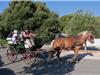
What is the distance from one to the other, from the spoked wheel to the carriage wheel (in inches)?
26.2

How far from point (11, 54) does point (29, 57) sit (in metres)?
1.27

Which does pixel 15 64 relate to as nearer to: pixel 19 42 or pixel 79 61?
pixel 19 42

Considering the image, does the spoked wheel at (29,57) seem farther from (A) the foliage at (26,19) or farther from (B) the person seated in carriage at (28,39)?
(A) the foliage at (26,19)

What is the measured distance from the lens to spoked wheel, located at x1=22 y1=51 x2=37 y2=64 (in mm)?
17522

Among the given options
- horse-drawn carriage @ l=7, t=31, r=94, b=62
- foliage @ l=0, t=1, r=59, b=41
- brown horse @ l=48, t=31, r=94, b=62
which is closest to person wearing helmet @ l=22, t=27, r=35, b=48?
horse-drawn carriage @ l=7, t=31, r=94, b=62

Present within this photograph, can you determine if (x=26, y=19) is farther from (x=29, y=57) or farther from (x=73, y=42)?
(x=73, y=42)

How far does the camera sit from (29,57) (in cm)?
1756

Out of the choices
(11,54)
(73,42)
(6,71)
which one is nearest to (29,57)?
(11,54)

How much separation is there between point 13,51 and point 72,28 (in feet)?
29.4

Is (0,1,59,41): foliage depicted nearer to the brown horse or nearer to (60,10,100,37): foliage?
(60,10,100,37): foliage

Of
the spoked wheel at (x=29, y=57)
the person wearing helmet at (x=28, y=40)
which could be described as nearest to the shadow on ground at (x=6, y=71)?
the spoked wheel at (x=29, y=57)

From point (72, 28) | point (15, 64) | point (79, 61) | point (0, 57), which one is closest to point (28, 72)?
point (15, 64)

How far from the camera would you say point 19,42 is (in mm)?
18281

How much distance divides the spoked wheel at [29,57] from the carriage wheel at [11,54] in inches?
26.2
